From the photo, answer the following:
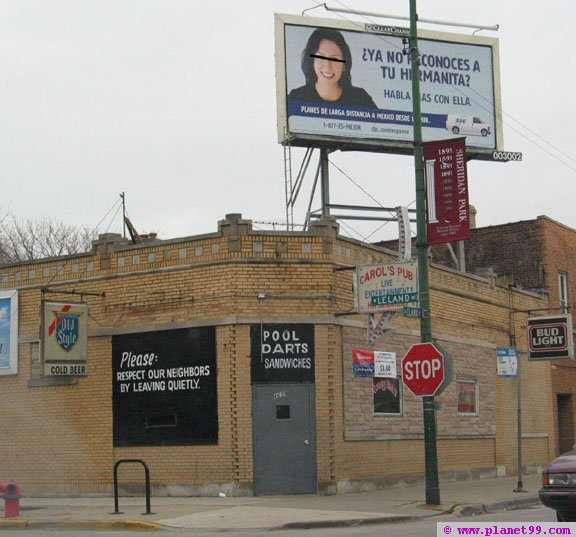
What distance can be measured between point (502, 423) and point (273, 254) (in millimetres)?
10879

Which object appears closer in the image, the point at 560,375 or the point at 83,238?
the point at 560,375

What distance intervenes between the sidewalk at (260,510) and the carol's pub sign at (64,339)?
2.93m

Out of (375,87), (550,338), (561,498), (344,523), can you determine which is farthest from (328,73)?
(561,498)

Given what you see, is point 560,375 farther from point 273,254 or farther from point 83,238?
point 83,238

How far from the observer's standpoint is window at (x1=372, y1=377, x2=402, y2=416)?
24109 millimetres

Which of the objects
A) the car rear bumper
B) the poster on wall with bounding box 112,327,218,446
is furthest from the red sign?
the car rear bumper

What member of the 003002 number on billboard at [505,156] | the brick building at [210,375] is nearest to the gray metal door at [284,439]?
the brick building at [210,375]

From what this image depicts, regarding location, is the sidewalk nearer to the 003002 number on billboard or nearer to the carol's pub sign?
the carol's pub sign

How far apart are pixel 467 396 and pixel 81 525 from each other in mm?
13766

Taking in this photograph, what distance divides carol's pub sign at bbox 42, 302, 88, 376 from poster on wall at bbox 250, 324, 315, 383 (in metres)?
4.36

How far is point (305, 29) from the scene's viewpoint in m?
28.5

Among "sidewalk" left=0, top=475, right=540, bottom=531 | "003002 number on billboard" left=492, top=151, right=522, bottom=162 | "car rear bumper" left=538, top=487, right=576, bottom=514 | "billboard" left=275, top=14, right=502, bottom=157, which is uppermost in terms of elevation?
"billboard" left=275, top=14, right=502, bottom=157

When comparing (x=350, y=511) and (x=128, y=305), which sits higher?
(x=128, y=305)

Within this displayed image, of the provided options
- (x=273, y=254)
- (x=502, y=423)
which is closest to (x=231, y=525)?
(x=273, y=254)
